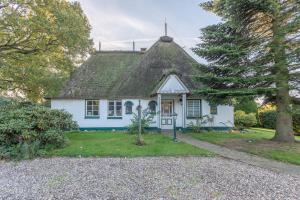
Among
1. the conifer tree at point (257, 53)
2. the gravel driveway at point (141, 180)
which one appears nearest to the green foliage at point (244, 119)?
the conifer tree at point (257, 53)

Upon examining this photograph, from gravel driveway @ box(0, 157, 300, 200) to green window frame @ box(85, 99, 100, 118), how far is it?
992 centimetres

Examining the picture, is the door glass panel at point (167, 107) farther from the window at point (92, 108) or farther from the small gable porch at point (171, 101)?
the window at point (92, 108)

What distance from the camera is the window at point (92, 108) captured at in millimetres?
18547

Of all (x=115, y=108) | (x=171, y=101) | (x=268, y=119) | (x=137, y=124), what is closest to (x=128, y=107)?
(x=115, y=108)

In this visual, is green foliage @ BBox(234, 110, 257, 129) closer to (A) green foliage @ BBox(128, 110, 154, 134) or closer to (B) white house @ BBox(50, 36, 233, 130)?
(B) white house @ BBox(50, 36, 233, 130)

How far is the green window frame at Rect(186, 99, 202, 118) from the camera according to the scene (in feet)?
59.7

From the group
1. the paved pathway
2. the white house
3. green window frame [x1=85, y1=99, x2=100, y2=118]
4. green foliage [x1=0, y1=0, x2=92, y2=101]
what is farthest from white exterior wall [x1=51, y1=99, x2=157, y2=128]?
the paved pathway

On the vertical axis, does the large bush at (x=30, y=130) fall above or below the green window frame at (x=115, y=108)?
below

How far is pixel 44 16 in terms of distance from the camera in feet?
44.1

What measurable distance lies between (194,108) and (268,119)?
954cm

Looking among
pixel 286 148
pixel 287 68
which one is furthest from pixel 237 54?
pixel 286 148

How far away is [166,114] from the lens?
60.3ft

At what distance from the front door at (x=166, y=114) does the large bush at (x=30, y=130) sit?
8.45 meters

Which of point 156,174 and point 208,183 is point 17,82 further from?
point 208,183
